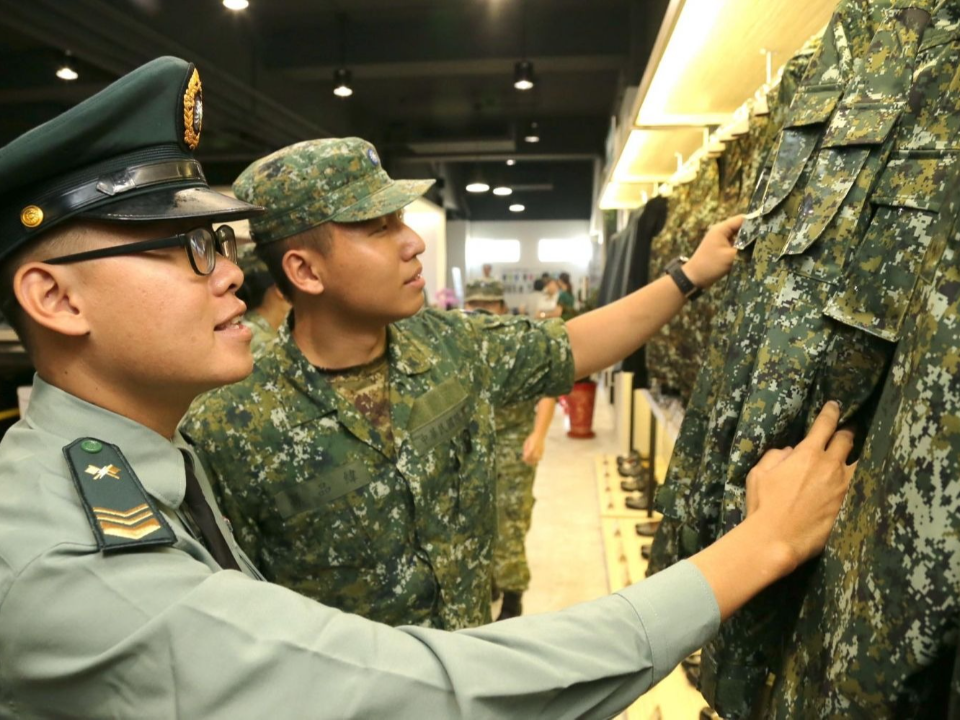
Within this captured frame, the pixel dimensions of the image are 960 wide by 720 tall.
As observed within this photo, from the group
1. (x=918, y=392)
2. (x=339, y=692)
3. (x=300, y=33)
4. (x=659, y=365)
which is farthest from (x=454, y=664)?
(x=300, y=33)

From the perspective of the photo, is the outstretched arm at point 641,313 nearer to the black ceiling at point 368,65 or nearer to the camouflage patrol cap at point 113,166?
the camouflage patrol cap at point 113,166

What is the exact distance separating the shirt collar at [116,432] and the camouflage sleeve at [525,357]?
85 cm

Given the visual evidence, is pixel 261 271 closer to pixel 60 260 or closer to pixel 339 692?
pixel 60 260

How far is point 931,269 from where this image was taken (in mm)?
711

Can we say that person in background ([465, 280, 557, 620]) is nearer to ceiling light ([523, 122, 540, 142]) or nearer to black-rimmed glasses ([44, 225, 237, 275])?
black-rimmed glasses ([44, 225, 237, 275])

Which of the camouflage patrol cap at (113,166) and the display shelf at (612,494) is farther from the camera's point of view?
the display shelf at (612,494)

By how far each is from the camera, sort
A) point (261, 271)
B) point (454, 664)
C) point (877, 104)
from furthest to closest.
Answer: point (261, 271), point (877, 104), point (454, 664)

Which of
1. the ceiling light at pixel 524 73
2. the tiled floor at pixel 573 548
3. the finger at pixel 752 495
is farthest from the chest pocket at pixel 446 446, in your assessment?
the ceiling light at pixel 524 73

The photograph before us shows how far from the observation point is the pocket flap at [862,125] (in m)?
0.92

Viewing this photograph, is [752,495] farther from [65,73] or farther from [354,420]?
[65,73]

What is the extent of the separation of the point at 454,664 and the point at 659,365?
222cm

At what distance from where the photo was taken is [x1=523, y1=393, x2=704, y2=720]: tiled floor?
2.13 metres

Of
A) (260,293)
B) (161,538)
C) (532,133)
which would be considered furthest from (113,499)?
(532,133)

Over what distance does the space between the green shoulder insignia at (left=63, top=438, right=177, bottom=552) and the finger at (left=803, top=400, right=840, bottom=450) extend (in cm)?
78
